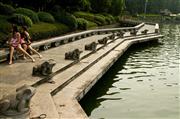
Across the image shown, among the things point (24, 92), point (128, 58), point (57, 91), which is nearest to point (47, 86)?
point (57, 91)

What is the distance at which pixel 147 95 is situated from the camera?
13109 millimetres

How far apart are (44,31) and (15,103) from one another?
19278 mm

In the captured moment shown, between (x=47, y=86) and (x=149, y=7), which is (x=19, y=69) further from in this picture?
(x=149, y=7)

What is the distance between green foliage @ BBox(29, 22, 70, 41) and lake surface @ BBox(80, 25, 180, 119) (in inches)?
260

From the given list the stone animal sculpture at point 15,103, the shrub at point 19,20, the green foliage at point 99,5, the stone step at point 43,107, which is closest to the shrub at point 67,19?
the shrub at point 19,20

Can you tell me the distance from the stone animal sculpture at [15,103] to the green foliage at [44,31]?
1679cm

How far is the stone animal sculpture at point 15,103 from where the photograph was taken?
7.45 metres

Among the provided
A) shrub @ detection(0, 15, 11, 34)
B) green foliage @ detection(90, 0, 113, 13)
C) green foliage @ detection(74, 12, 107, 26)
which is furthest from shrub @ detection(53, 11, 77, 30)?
green foliage @ detection(90, 0, 113, 13)

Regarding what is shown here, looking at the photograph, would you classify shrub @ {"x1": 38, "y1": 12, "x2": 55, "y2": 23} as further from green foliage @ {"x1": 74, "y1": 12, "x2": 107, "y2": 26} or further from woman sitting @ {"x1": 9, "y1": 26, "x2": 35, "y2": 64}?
woman sitting @ {"x1": 9, "y1": 26, "x2": 35, "y2": 64}

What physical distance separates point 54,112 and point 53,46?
518 inches

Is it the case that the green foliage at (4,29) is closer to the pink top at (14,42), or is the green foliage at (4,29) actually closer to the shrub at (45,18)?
the pink top at (14,42)

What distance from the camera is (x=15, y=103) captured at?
7.50 metres

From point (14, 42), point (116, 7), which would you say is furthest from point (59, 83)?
point (116, 7)

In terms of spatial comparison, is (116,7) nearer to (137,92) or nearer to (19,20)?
(19,20)
